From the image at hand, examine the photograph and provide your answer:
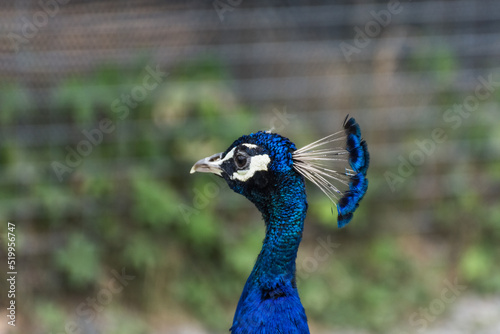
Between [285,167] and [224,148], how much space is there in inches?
58.7

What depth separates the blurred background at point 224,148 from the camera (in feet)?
10.6

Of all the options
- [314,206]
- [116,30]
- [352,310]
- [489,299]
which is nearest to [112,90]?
[116,30]
